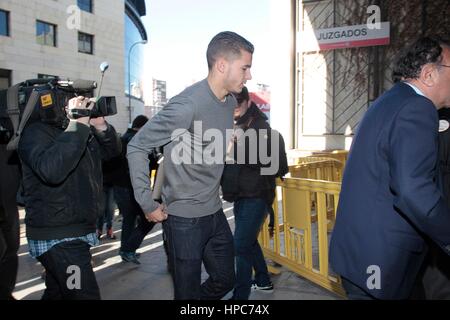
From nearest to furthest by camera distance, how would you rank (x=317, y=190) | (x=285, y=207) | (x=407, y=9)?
1. (x=317, y=190)
2. (x=285, y=207)
3. (x=407, y=9)

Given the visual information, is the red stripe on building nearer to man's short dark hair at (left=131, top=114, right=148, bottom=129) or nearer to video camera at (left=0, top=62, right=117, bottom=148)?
man's short dark hair at (left=131, top=114, right=148, bottom=129)

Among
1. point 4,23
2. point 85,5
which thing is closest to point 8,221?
point 4,23

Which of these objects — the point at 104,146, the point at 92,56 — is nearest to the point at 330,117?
the point at 104,146

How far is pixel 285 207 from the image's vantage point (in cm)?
443

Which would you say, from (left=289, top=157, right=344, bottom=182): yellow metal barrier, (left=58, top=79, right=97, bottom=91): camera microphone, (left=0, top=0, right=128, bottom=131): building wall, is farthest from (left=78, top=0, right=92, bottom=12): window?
(left=58, top=79, right=97, bottom=91): camera microphone

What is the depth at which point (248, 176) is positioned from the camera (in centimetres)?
366

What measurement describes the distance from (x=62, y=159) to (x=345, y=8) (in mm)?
8698

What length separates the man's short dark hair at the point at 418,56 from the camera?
198cm

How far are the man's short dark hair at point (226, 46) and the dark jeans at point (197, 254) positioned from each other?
1.00m

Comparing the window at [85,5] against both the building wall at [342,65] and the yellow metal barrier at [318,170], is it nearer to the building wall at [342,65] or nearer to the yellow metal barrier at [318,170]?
the building wall at [342,65]

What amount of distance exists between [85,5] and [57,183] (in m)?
32.9
